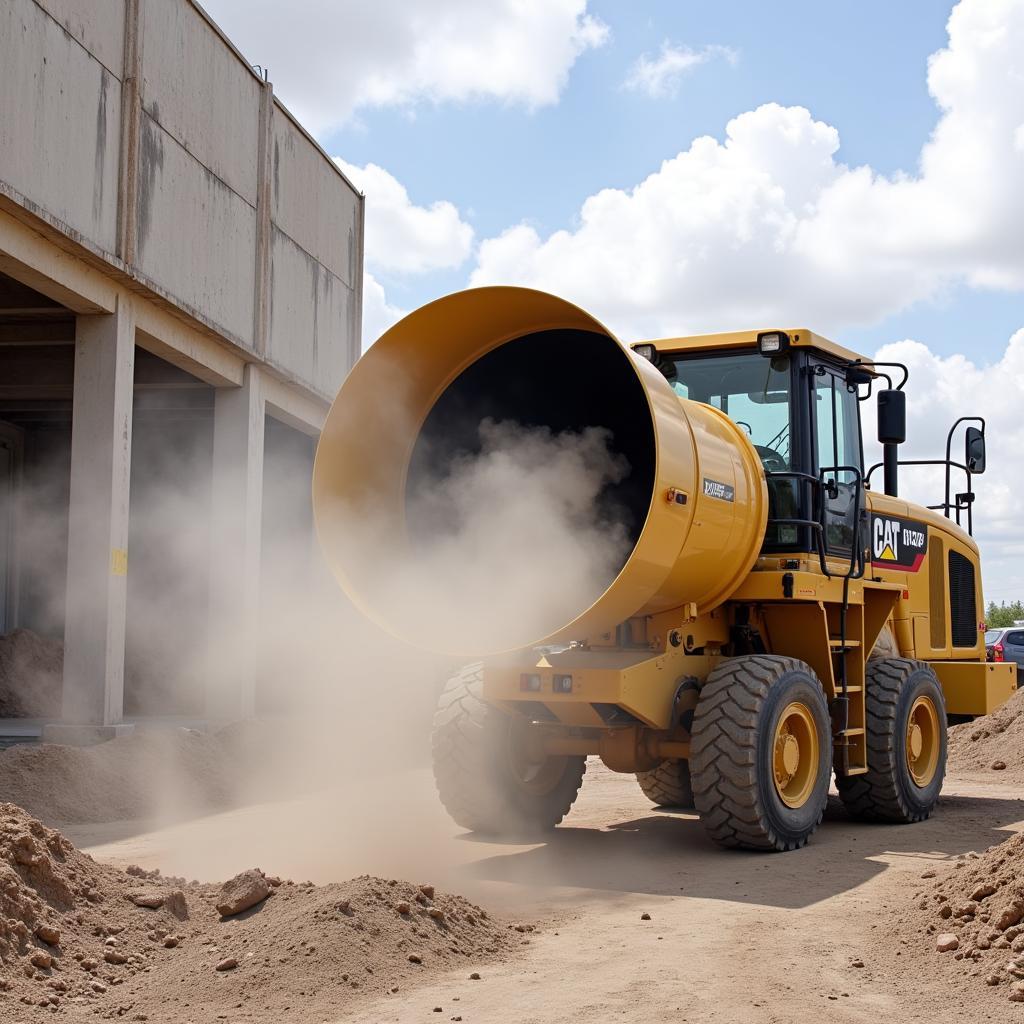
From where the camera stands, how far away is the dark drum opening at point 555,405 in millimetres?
7996

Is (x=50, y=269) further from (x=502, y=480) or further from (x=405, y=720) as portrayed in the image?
(x=405, y=720)

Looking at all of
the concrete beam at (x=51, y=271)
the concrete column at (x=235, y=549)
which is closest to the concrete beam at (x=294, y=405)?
the concrete column at (x=235, y=549)

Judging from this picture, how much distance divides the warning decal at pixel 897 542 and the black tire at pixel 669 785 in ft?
7.38

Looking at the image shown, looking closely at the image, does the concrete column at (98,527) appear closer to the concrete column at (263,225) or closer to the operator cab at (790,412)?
the concrete column at (263,225)

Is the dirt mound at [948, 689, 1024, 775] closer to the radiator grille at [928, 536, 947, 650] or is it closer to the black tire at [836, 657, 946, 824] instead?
the radiator grille at [928, 536, 947, 650]

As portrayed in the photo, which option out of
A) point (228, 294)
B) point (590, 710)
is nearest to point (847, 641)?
point (590, 710)

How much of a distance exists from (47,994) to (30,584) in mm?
16895

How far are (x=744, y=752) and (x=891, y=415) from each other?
2.95 metres

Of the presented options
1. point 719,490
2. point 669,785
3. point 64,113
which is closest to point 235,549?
point 64,113

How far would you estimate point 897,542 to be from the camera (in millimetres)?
10164

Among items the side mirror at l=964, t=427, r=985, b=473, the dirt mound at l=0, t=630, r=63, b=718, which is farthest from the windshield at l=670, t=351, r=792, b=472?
the dirt mound at l=0, t=630, r=63, b=718

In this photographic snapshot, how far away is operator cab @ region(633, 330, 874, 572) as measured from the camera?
859cm

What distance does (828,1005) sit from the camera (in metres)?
4.58

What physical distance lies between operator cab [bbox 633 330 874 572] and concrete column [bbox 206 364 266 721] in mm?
7235
